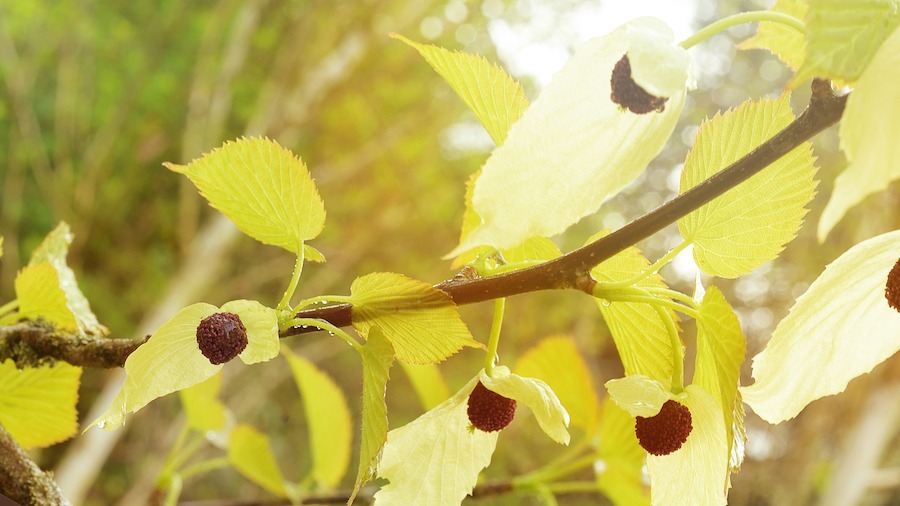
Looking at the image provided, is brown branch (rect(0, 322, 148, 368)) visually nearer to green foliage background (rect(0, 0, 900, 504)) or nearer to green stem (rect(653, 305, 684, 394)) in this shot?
green stem (rect(653, 305, 684, 394))

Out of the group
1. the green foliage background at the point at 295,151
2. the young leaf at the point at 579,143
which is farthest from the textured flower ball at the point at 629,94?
the green foliage background at the point at 295,151

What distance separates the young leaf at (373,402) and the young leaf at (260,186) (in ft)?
0.08

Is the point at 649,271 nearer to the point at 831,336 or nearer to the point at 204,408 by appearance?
the point at 831,336

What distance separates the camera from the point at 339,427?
281 millimetres

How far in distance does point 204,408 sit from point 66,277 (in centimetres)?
9

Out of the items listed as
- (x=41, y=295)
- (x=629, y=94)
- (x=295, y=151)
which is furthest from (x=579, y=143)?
(x=295, y=151)

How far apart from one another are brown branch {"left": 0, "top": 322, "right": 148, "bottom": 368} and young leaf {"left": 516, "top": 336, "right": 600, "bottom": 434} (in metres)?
0.10

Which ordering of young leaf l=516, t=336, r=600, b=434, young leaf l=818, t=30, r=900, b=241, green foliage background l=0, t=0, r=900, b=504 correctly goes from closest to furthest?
young leaf l=818, t=30, r=900, b=241, young leaf l=516, t=336, r=600, b=434, green foliage background l=0, t=0, r=900, b=504

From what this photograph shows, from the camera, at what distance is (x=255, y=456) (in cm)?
25

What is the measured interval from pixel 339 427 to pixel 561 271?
20 cm

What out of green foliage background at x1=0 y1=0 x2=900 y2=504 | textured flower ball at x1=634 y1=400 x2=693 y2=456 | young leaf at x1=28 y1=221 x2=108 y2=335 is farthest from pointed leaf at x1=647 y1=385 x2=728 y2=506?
green foliage background at x1=0 y1=0 x2=900 y2=504

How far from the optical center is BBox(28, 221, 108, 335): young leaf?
0.14 m

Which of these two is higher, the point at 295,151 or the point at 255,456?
the point at 255,456

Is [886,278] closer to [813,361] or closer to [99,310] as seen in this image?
[813,361]
